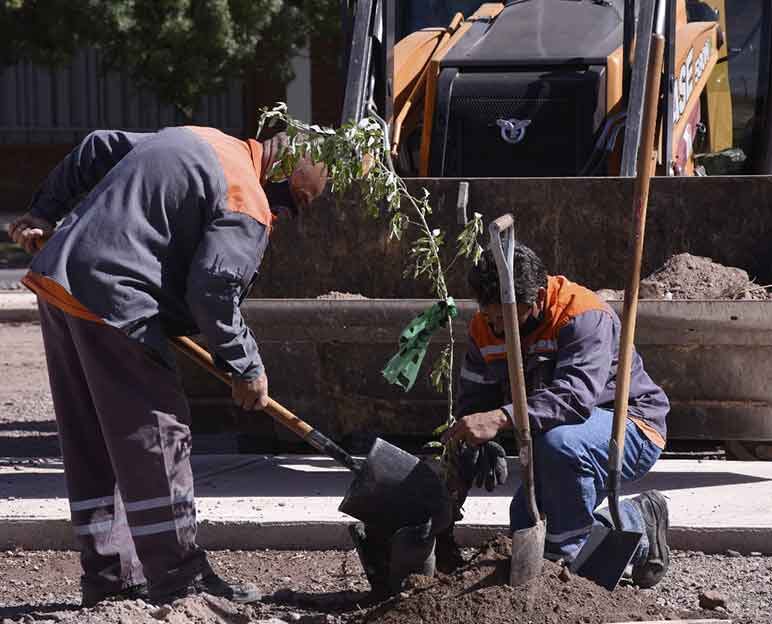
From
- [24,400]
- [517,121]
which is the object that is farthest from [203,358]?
[24,400]

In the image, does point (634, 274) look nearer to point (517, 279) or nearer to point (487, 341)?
point (517, 279)

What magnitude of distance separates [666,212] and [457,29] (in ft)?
6.64

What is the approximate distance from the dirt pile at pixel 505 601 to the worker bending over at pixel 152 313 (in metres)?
0.64

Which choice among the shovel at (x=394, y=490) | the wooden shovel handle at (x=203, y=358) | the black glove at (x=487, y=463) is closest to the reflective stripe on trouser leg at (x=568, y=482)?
the black glove at (x=487, y=463)

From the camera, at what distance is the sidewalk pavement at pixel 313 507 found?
5.02m

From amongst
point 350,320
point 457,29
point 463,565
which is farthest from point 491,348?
point 457,29

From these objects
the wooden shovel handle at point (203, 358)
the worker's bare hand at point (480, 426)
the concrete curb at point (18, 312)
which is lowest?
the concrete curb at point (18, 312)

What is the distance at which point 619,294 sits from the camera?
5.84 metres

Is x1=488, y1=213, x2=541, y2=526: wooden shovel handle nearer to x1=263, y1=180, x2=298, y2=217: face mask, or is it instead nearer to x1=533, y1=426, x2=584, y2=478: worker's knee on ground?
x1=533, y1=426, x2=584, y2=478: worker's knee on ground

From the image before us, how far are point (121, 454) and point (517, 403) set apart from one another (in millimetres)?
1139

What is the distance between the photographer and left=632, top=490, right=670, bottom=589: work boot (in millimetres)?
4445

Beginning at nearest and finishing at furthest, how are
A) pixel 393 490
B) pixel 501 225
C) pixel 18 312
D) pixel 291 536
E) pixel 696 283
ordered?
1. pixel 501 225
2. pixel 393 490
3. pixel 291 536
4. pixel 696 283
5. pixel 18 312

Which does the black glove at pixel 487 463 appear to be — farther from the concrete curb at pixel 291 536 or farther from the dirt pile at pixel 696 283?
the dirt pile at pixel 696 283

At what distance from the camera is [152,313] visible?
4039 millimetres
